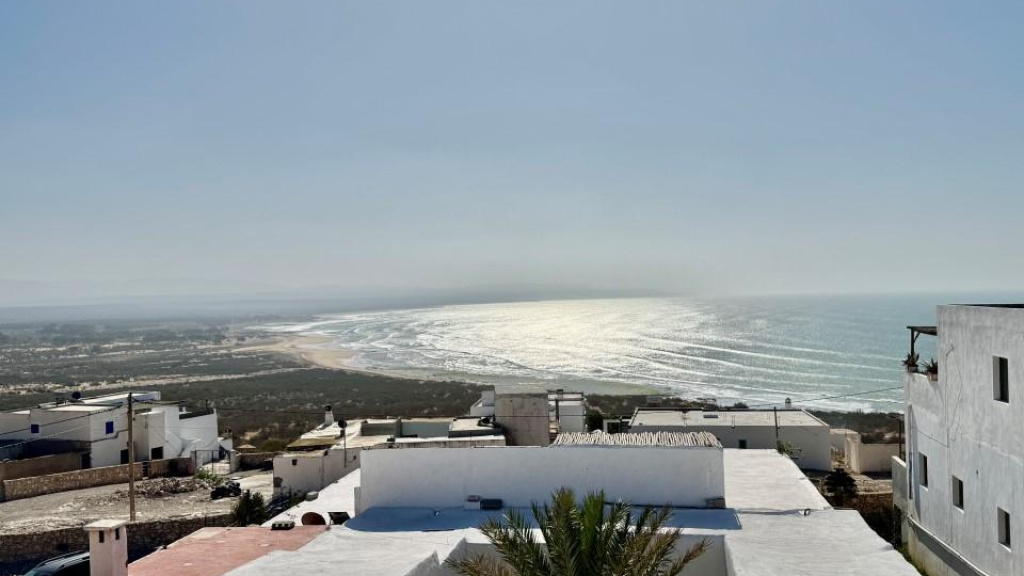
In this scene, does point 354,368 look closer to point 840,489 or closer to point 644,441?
point 840,489

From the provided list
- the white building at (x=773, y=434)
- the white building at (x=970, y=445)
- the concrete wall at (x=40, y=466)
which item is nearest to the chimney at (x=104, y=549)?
the white building at (x=970, y=445)

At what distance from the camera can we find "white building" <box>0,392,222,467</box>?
99.0 feet

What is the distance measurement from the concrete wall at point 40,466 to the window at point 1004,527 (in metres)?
27.9

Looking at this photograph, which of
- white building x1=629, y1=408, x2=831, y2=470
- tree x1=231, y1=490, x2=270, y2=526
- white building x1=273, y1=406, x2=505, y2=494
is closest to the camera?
tree x1=231, y1=490, x2=270, y2=526

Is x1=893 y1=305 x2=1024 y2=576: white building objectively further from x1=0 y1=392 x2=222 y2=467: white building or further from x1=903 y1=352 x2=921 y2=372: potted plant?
x1=0 y1=392 x2=222 y2=467: white building

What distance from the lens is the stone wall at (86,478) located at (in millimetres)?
26406

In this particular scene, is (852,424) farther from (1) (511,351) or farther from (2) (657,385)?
(1) (511,351)

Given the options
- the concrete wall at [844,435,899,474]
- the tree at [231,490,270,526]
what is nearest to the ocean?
the concrete wall at [844,435,899,474]

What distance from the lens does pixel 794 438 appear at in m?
29.0

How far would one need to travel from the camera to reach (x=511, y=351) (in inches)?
4948

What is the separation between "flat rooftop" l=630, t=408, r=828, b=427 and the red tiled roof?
700 inches

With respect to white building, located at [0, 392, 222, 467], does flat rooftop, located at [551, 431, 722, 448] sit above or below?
above

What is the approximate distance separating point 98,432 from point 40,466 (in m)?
2.42

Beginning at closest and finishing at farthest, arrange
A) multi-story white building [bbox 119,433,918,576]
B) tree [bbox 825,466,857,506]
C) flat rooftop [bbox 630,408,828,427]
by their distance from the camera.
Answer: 1. multi-story white building [bbox 119,433,918,576]
2. tree [bbox 825,466,857,506]
3. flat rooftop [bbox 630,408,828,427]
